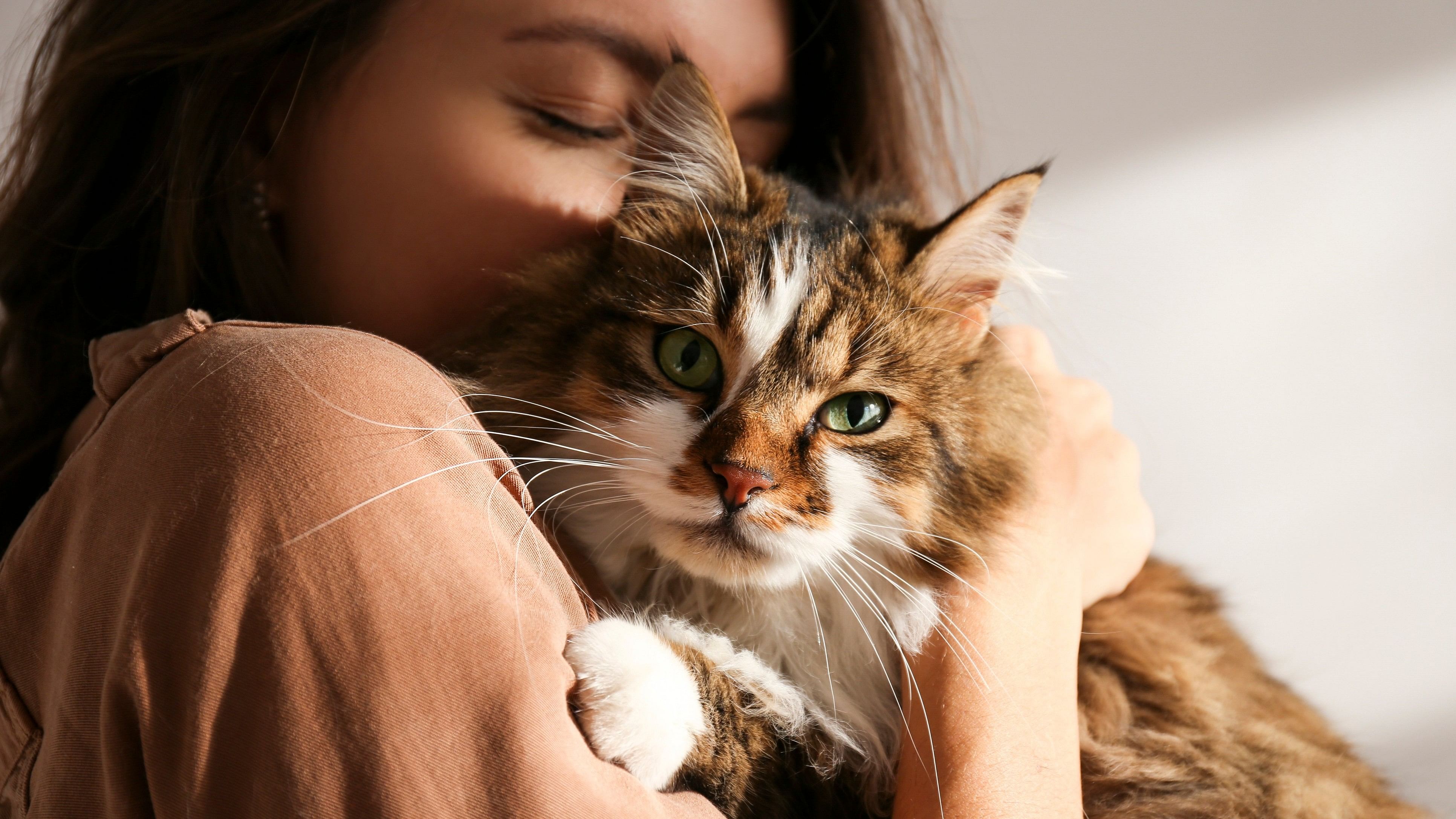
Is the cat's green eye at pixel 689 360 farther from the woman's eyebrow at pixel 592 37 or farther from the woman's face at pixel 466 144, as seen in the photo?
the woman's eyebrow at pixel 592 37

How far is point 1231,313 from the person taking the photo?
89.0 inches

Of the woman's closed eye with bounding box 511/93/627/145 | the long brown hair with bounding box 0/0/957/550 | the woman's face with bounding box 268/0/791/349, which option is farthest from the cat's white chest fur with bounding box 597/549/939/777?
the long brown hair with bounding box 0/0/957/550

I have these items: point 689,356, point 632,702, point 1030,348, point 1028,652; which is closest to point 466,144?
point 689,356

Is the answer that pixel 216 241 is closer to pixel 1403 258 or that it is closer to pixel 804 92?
pixel 804 92

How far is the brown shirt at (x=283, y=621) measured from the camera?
66cm

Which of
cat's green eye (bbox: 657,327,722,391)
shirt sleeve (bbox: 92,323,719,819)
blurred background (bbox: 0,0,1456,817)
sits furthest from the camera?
blurred background (bbox: 0,0,1456,817)

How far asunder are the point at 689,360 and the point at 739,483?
21cm

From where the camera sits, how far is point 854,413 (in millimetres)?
1124

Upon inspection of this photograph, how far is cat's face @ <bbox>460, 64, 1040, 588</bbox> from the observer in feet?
3.37

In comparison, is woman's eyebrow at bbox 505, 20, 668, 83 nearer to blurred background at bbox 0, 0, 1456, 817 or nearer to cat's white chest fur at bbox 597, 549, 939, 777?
cat's white chest fur at bbox 597, 549, 939, 777

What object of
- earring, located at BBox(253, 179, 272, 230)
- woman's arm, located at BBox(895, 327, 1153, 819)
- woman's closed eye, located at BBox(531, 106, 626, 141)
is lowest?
woman's arm, located at BBox(895, 327, 1153, 819)

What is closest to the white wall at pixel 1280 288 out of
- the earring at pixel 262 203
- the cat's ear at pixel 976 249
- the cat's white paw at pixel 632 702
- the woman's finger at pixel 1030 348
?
the woman's finger at pixel 1030 348

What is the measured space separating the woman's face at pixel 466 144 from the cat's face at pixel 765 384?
120 mm

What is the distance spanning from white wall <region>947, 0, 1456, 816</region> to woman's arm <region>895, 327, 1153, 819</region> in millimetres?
757
